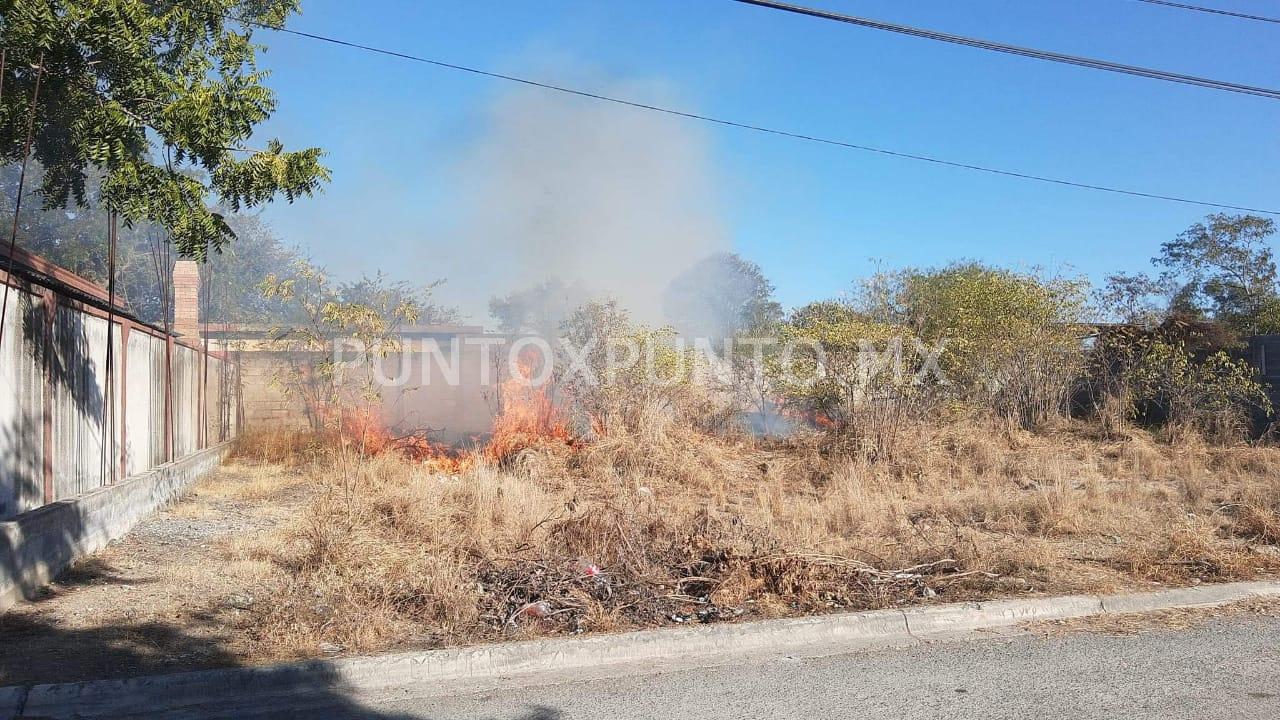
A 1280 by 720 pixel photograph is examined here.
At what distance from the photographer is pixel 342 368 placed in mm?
13578

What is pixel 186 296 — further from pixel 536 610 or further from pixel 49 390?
pixel 536 610

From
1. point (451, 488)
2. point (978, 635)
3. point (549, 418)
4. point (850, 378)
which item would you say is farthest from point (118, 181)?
point (850, 378)

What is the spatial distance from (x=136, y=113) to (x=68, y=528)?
3350mm

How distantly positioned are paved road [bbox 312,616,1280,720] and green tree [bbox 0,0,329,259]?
441cm

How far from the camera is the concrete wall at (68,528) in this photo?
581 centimetres

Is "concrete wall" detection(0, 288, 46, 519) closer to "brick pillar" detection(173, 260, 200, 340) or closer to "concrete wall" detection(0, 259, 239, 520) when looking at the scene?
"concrete wall" detection(0, 259, 239, 520)

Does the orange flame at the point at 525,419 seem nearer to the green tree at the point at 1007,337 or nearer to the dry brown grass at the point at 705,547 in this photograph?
the dry brown grass at the point at 705,547

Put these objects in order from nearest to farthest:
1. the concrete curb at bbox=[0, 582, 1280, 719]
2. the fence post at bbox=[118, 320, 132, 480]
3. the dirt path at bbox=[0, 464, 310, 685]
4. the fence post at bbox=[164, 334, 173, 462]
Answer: the concrete curb at bbox=[0, 582, 1280, 719] → the dirt path at bbox=[0, 464, 310, 685] → the fence post at bbox=[118, 320, 132, 480] → the fence post at bbox=[164, 334, 173, 462]

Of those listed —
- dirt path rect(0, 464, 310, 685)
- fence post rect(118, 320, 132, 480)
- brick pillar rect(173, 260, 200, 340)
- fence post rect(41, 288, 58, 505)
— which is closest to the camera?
dirt path rect(0, 464, 310, 685)

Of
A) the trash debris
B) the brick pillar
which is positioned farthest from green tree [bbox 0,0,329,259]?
the brick pillar

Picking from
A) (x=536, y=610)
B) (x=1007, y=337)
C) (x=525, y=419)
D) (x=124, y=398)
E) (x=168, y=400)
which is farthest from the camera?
(x=1007, y=337)

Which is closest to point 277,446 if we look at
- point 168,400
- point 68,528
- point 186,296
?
point 186,296

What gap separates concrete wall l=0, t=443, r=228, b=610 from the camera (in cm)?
581

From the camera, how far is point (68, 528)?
7.06m
